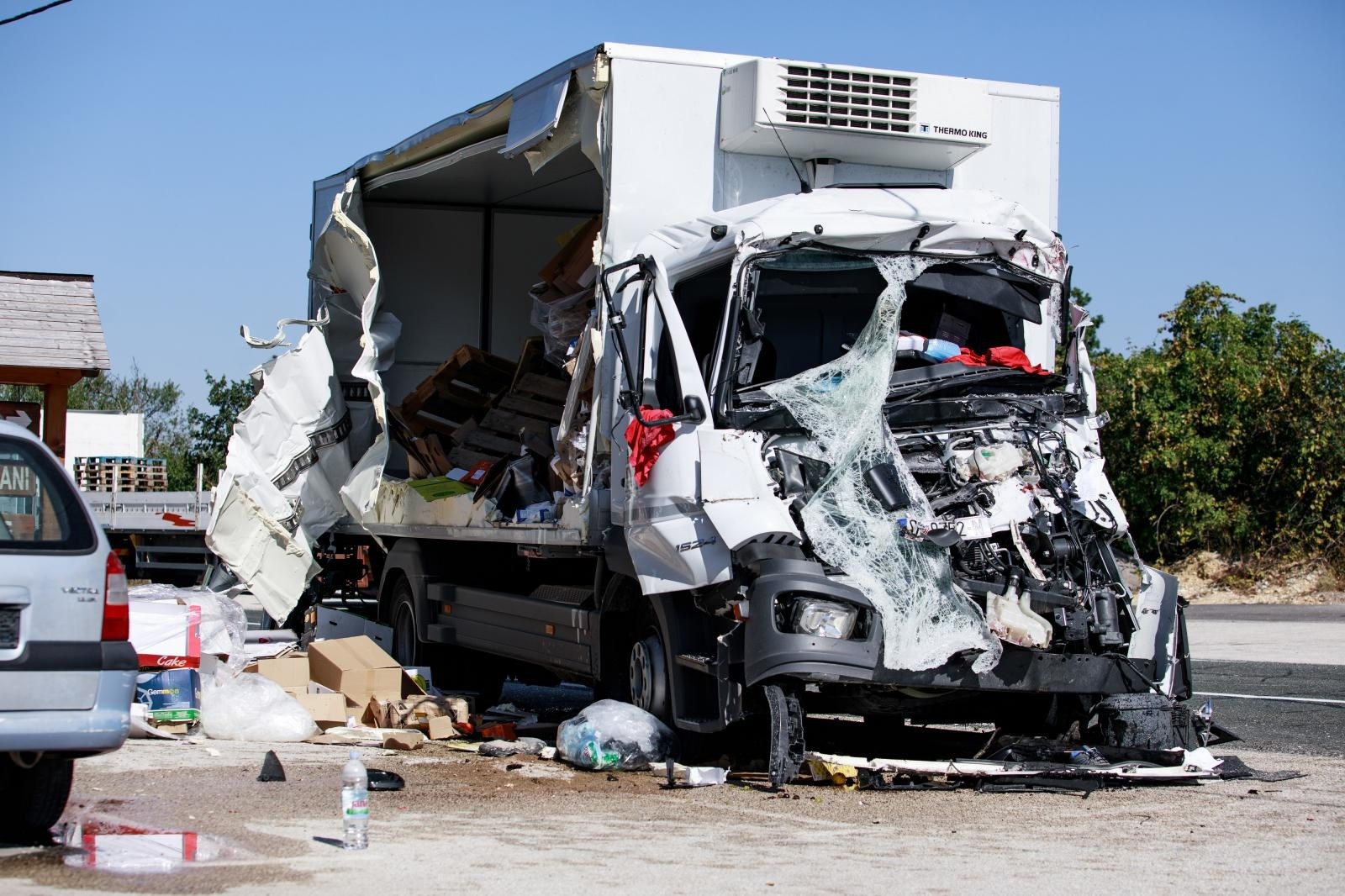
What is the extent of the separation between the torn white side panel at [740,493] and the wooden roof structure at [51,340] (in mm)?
9199

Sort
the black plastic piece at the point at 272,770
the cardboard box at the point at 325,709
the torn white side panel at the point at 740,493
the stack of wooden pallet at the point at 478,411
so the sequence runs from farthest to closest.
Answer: the stack of wooden pallet at the point at 478,411 < the cardboard box at the point at 325,709 < the black plastic piece at the point at 272,770 < the torn white side panel at the point at 740,493

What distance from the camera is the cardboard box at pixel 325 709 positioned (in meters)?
10.0

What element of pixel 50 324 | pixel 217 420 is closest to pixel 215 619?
pixel 50 324

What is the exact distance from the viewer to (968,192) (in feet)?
28.7

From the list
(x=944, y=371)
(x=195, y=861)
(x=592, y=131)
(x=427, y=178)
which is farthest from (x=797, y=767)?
(x=427, y=178)

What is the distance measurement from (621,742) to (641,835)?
1.85 metres

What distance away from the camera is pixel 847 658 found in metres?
7.12

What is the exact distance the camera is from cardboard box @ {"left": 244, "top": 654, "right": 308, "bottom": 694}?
10750mm

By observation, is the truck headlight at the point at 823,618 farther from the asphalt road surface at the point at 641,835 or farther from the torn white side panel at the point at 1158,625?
the torn white side panel at the point at 1158,625

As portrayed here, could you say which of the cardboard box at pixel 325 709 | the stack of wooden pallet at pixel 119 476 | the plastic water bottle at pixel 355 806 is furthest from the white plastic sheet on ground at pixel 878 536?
the stack of wooden pallet at pixel 119 476

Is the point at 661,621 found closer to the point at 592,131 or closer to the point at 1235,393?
the point at 592,131

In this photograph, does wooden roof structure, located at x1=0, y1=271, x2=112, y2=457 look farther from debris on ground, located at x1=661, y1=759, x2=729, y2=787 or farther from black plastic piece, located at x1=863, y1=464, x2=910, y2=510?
black plastic piece, located at x1=863, y1=464, x2=910, y2=510

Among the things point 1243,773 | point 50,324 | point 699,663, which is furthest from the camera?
point 50,324

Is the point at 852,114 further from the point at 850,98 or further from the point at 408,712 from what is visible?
the point at 408,712
